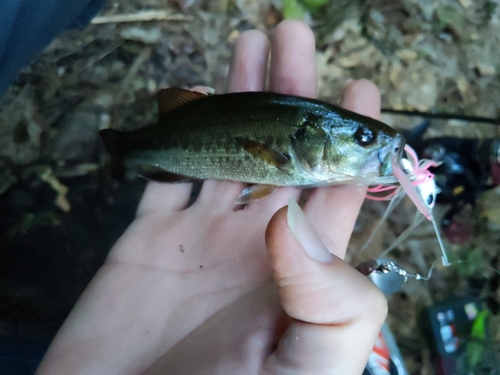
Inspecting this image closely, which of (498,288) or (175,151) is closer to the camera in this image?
(175,151)

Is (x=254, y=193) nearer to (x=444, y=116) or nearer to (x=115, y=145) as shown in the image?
(x=115, y=145)

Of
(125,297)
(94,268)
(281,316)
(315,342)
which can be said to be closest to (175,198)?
(125,297)

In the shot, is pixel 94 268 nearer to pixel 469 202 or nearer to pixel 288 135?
pixel 288 135

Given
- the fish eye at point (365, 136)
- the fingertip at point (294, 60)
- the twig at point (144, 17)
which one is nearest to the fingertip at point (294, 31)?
the fingertip at point (294, 60)

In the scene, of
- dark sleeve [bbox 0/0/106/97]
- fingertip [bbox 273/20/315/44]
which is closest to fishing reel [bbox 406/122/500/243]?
fingertip [bbox 273/20/315/44]

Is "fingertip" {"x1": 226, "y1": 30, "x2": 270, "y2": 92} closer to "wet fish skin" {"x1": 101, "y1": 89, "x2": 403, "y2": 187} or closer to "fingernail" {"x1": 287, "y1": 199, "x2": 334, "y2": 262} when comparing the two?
"wet fish skin" {"x1": 101, "y1": 89, "x2": 403, "y2": 187}

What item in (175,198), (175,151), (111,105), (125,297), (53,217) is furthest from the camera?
(111,105)
